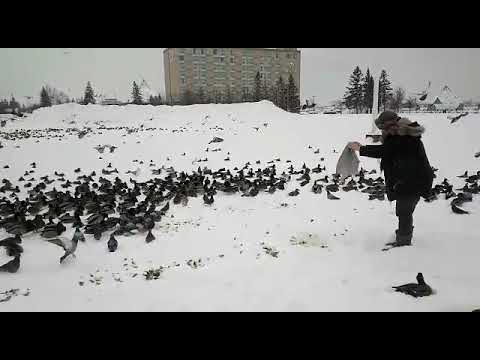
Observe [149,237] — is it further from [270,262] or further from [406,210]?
[406,210]

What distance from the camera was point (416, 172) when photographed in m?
4.37

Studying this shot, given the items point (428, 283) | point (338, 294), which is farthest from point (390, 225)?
point (338, 294)

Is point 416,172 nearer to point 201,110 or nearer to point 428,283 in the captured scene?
point 428,283

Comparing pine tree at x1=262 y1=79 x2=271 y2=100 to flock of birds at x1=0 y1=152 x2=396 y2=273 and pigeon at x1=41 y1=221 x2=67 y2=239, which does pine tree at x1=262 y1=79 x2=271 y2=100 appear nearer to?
flock of birds at x1=0 y1=152 x2=396 y2=273

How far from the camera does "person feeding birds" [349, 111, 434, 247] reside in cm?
430

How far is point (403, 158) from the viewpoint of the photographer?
4367 millimetres

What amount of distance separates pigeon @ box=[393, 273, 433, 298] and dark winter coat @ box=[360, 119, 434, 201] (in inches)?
52.2

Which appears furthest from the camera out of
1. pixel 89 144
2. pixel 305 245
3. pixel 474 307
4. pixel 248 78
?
pixel 248 78

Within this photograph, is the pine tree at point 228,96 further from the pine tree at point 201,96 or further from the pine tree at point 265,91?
the pine tree at point 265,91

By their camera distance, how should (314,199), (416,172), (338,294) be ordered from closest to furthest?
(338,294) → (416,172) → (314,199)

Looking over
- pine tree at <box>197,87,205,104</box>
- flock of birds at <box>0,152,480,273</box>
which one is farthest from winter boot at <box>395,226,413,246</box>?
pine tree at <box>197,87,205,104</box>

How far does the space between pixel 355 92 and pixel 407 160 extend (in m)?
48.1

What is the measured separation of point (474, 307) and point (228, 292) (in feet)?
8.05

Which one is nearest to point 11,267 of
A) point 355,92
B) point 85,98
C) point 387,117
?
point 387,117
